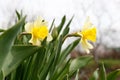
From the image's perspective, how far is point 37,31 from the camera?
974mm

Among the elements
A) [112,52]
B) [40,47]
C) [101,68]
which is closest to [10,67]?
[40,47]

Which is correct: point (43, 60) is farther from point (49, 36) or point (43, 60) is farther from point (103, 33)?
point (103, 33)

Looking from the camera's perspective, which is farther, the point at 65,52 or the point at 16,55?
the point at 65,52

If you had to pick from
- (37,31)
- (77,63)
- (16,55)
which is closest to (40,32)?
(37,31)

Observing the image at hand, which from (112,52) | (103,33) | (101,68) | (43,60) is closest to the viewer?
(43,60)

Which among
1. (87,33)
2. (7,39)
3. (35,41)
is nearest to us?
(7,39)

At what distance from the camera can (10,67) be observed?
2.84 feet

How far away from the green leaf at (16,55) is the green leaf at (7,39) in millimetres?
43

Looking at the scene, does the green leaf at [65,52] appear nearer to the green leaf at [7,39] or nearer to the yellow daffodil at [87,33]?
the yellow daffodil at [87,33]

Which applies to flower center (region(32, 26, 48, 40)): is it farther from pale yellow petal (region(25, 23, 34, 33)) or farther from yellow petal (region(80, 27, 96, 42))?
yellow petal (region(80, 27, 96, 42))

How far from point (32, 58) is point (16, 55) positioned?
11 centimetres

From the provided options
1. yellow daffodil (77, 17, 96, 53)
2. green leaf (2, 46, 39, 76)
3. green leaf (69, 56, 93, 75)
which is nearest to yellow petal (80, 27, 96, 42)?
yellow daffodil (77, 17, 96, 53)

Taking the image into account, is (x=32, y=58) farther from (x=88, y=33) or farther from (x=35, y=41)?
(x=88, y=33)

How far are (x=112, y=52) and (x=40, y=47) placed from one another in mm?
22160
